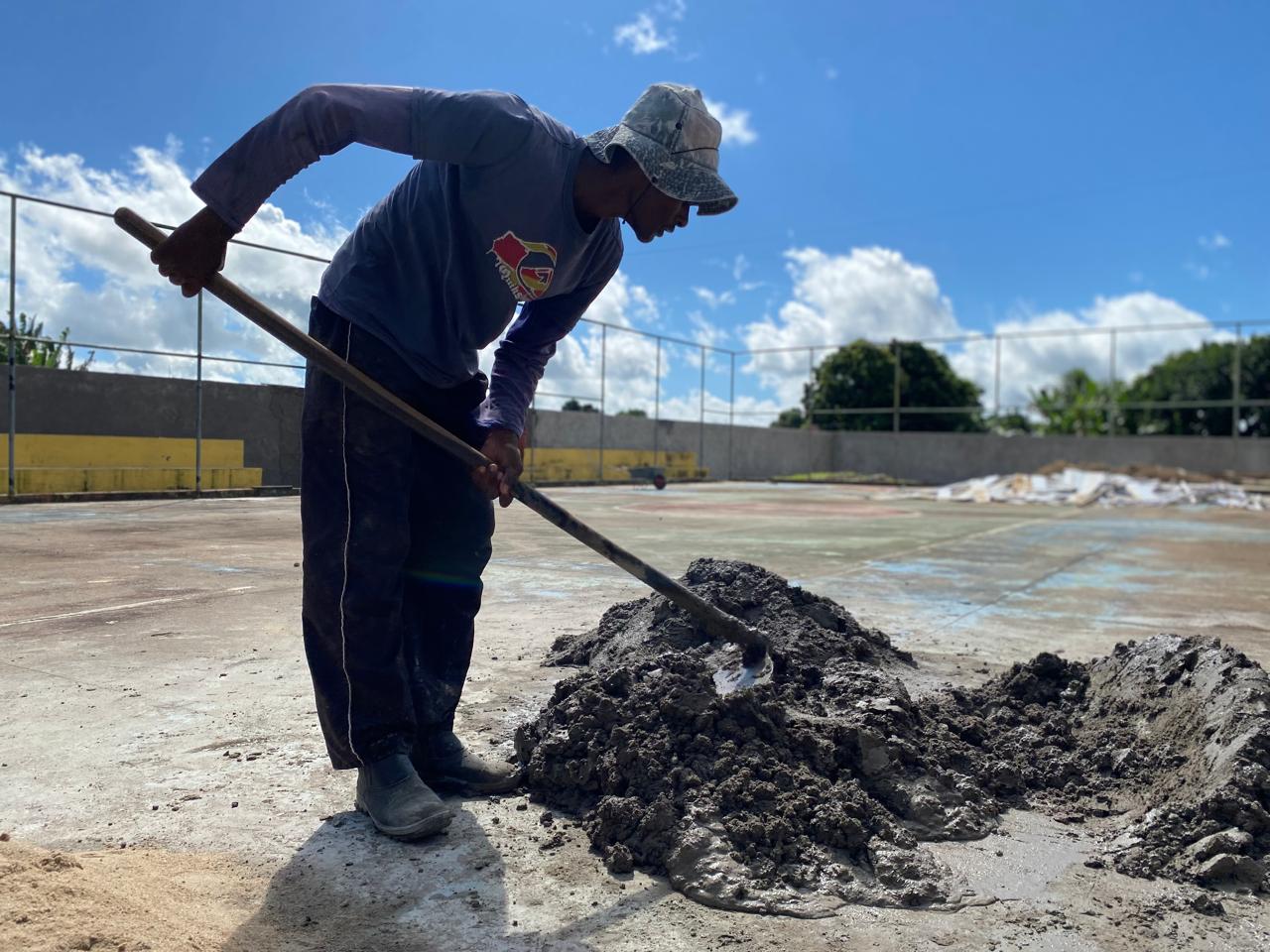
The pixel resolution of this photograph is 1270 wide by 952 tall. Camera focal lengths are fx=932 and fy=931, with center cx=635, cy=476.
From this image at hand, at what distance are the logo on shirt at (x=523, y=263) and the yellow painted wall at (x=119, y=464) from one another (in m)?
12.2

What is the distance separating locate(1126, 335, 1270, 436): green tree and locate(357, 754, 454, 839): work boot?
32.4m

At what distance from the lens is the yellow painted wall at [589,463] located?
1986cm

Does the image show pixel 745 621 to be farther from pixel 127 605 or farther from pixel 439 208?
pixel 127 605

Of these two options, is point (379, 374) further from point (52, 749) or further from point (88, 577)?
point (88, 577)

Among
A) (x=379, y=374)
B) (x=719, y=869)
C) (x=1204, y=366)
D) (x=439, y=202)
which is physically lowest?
(x=719, y=869)

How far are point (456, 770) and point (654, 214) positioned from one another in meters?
1.25

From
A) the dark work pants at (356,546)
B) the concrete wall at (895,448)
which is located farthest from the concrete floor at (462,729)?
the concrete wall at (895,448)

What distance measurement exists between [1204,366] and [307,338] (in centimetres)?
4152

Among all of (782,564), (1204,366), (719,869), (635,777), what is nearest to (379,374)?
(635,777)

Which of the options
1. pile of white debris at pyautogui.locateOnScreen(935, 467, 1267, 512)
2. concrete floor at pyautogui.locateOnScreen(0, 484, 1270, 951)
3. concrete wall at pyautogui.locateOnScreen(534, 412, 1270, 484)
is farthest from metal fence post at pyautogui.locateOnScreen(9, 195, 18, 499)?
pile of white debris at pyautogui.locateOnScreen(935, 467, 1267, 512)

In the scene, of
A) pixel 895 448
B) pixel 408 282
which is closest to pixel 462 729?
pixel 408 282

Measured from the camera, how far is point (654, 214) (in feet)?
6.24

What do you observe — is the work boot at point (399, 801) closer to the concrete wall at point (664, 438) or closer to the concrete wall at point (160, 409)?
the concrete wall at point (664, 438)

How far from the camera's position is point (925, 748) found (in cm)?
206
